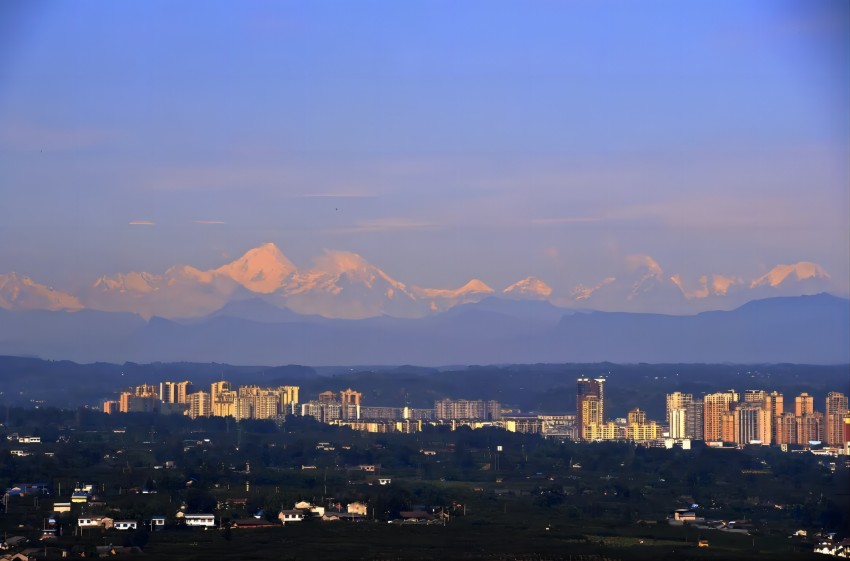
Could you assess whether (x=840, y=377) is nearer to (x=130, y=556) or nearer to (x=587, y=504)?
(x=587, y=504)

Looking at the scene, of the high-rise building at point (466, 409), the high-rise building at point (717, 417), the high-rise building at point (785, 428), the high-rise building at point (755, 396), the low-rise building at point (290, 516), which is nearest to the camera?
the low-rise building at point (290, 516)

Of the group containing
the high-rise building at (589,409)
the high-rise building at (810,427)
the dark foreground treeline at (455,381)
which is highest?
the dark foreground treeline at (455,381)

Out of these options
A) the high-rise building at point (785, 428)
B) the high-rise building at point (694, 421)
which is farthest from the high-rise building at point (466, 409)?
the high-rise building at point (785, 428)

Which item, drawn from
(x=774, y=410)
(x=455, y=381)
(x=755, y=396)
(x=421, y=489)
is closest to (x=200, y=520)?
(x=421, y=489)

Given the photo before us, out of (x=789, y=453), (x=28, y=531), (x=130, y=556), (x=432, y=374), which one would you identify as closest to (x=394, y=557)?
(x=130, y=556)

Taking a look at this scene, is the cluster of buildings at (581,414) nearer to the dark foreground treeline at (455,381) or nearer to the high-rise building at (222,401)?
the high-rise building at (222,401)

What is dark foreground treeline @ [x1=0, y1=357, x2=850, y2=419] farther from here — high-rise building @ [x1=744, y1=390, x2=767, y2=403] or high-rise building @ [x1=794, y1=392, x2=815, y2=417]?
high-rise building @ [x1=794, y1=392, x2=815, y2=417]
